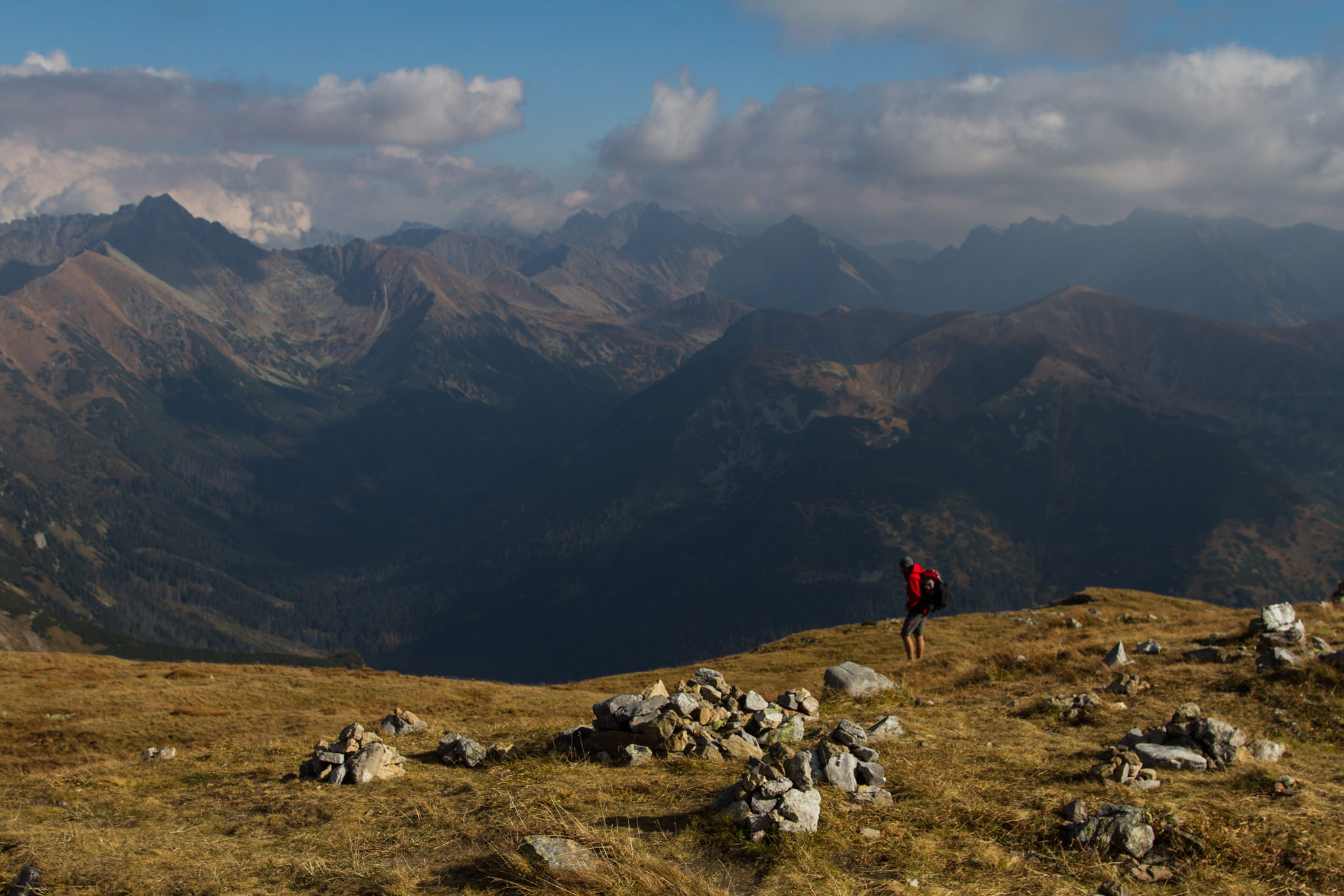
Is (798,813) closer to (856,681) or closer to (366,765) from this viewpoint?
(366,765)

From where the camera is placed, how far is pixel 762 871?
11641 mm

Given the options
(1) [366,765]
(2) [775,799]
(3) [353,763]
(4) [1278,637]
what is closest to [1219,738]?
(2) [775,799]

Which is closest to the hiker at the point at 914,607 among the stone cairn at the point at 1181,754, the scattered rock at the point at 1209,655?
the scattered rock at the point at 1209,655

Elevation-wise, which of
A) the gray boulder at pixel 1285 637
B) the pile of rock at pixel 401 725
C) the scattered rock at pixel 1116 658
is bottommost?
the pile of rock at pixel 401 725

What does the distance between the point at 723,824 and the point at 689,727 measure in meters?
6.51

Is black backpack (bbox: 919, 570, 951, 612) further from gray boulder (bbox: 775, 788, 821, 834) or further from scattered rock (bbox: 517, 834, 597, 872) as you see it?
scattered rock (bbox: 517, 834, 597, 872)

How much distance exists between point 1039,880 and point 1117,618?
147 ft

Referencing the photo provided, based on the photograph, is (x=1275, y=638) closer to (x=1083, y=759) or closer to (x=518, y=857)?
(x=1083, y=759)

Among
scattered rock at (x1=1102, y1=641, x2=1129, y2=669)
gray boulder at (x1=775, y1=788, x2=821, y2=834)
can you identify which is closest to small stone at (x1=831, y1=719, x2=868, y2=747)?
gray boulder at (x1=775, y1=788, x2=821, y2=834)

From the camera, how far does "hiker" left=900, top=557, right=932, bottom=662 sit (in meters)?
29.8

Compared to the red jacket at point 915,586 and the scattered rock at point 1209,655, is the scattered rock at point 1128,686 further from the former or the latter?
the red jacket at point 915,586

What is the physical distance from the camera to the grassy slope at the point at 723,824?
37.4 feet

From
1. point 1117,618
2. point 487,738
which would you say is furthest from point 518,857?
point 1117,618

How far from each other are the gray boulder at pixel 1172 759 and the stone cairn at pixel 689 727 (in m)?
7.73
